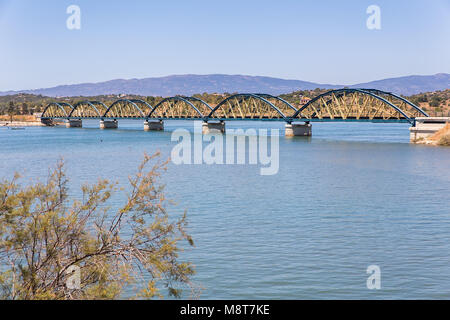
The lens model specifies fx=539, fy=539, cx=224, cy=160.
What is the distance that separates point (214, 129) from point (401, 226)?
117 meters

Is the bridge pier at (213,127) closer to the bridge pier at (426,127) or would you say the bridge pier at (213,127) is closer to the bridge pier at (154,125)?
the bridge pier at (154,125)

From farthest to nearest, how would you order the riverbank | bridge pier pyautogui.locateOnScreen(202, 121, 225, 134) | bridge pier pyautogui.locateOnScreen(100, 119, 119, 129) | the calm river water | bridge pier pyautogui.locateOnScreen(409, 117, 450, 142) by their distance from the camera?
bridge pier pyautogui.locateOnScreen(100, 119, 119, 129) < bridge pier pyautogui.locateOnScreen(202, 121, 225, 134) < bridge pier pyautogui.locateOnScreen(409, 117, 450, 142) < the riverbank < the calm river water

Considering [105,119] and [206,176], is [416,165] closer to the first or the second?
[206,176]

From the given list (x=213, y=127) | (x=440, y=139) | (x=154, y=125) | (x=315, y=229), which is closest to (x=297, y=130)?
(x=213, y=127)

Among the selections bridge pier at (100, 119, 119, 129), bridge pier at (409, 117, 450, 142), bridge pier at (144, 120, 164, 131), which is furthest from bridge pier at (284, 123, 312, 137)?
bridge pier at (100, 119, 119, 129)

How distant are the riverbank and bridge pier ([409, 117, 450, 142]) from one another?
1.19m

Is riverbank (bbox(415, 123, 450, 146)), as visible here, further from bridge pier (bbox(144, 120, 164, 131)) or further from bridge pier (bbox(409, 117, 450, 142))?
bridge pier (bbox(144, 120, 164, 131))

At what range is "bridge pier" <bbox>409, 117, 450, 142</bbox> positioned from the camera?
285 ft

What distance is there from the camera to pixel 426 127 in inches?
3524

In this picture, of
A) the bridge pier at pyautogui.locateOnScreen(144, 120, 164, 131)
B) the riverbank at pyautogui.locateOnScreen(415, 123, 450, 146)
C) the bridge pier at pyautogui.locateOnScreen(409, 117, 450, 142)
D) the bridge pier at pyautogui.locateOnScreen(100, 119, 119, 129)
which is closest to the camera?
the riverbank at pyautogui.locateOnScreen(415, 123, 450, 146)

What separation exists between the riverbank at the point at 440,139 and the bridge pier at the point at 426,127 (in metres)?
1.19

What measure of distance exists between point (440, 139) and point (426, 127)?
9.58 metres

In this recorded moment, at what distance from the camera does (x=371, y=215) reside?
95.1 feet

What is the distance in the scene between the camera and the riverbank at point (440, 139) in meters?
78.9
